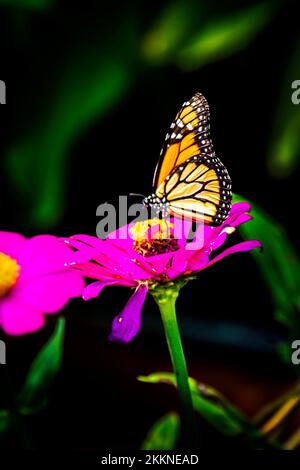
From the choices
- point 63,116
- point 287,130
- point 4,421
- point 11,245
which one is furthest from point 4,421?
point 63,116

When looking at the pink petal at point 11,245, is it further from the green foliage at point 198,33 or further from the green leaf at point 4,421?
the green foliage at point 198,33

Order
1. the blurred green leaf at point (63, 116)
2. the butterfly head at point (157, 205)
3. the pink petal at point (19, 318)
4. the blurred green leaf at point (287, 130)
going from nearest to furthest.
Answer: the pink petal at point (19, 318) → the butterfly head at point (157, 205) → the blurred green leaf at point (287, 130) → the blurred green leaf at point (63, 116)

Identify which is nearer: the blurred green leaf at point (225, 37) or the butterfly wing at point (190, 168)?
the butterfly wing at point (190, 168)

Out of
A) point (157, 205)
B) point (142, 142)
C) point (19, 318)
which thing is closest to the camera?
point (19, 318)

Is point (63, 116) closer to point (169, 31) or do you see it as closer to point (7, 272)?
point (169, 31)

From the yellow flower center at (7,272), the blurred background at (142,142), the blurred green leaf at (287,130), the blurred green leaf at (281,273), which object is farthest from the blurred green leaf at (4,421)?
the blurred green leaf at (287,130)

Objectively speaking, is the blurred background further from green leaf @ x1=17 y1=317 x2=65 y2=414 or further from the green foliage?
green leaf @ x1=17 y1=317 x2=65 y2=414

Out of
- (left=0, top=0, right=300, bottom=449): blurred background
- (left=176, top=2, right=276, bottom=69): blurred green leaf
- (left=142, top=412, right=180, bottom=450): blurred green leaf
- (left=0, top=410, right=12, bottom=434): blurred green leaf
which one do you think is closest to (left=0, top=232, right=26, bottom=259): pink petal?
(left=0, top=410, right=12, bottom=434): blurred green leaf
